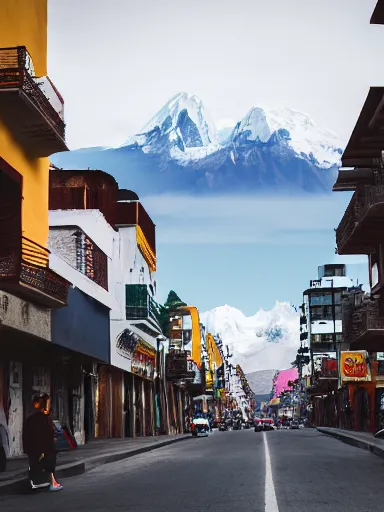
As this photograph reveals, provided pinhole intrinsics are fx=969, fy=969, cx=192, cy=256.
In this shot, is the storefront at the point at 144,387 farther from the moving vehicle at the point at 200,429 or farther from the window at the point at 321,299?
the window at the point at 321,299

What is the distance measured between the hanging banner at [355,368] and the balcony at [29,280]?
4841 centimetres

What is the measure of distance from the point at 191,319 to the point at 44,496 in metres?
122

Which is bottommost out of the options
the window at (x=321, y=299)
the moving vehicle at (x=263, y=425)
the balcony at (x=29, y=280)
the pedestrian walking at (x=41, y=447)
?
the moving vehicle at (x=263, y=425)

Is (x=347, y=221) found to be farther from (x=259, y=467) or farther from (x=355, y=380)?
(x=355, y=380)

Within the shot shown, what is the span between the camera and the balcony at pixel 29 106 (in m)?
26.3

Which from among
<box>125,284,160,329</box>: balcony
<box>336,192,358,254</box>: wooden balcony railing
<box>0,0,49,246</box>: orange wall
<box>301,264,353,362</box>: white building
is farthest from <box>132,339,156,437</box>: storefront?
<box>301,264,353,362</box>: white building

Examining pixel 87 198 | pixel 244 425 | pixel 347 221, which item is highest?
pixel 87 198

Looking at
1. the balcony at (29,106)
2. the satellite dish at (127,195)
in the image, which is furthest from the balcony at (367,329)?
the satellite dish at (127,195)

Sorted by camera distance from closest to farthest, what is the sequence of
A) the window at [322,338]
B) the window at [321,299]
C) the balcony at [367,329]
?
the balcony at [367,329]
the window at [322,338]
the window at [321,299]

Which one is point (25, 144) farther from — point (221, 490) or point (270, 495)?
point (270, 495)

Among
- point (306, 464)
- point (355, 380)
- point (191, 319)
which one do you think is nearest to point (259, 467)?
point (306, 464)

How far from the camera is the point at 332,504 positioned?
13219 millimetres

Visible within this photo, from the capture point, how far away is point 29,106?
27.4 metres

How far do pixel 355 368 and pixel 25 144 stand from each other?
49875 mm
